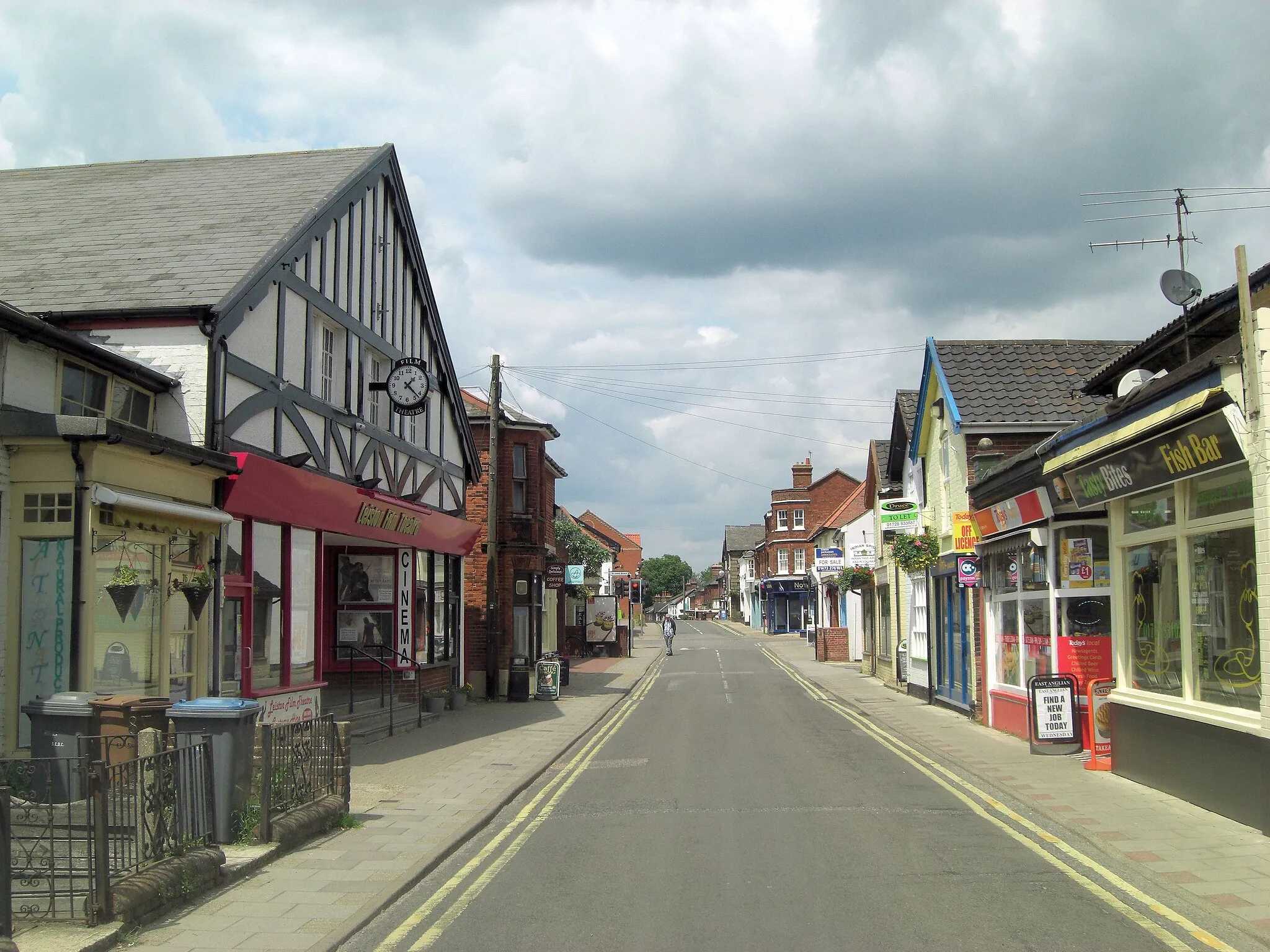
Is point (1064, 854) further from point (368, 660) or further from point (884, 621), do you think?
point (884, 621)

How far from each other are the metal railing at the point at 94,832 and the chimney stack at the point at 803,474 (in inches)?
2920

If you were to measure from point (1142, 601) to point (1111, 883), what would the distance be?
5340 mm

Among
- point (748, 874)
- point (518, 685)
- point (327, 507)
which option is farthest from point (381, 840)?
point (518, 685)

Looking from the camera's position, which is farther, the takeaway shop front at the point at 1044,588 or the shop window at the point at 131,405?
the takeaway shop front at the point at 1044,588

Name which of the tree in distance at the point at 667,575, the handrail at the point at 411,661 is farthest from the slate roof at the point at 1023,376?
the tree in distance at the point at 667,575

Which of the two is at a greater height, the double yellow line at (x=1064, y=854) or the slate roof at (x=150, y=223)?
the slate roof at (x=150, y=223)

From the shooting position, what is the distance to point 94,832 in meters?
6.44

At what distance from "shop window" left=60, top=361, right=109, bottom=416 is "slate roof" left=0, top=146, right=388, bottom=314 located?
4.64 feet

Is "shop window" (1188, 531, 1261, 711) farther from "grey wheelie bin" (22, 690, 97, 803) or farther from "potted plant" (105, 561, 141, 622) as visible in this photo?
"potted plant" (105, 561, 141, 622)

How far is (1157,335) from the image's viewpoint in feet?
43.5

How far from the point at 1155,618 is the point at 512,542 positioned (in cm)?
2061

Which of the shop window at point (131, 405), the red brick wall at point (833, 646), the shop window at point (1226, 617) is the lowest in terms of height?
the red brick wall at point (833, 646)

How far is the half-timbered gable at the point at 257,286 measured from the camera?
43.1 feet

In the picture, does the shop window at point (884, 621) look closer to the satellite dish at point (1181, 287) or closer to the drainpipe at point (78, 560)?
the satellite dish at point (1181, 287)
